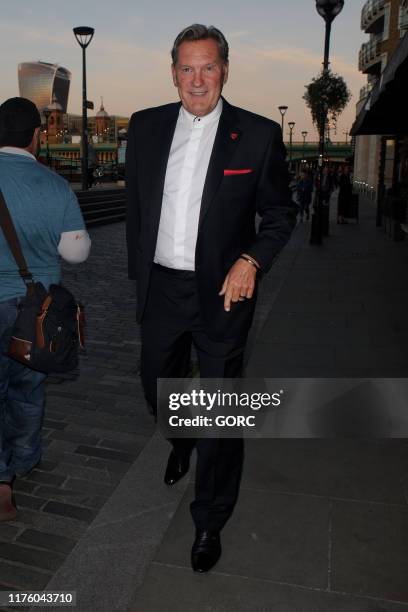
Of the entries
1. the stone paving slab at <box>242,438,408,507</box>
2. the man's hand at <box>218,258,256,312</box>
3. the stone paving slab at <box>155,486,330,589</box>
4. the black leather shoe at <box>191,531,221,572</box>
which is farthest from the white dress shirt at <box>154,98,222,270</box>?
the stone paving slab at <box>242,438,408,507</box>

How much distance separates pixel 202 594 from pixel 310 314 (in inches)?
211

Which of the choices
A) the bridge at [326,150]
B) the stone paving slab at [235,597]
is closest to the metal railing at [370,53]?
the stone paving slab at [235,597]

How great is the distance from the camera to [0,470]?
3.06 m

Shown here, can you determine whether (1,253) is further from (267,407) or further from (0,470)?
(267,407)

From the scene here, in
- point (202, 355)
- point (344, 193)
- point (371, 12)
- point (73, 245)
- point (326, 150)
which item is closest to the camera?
point (202, 355)

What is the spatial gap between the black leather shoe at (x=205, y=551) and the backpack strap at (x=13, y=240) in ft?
4.59

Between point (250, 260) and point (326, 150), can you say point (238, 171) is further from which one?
point (326, 150)

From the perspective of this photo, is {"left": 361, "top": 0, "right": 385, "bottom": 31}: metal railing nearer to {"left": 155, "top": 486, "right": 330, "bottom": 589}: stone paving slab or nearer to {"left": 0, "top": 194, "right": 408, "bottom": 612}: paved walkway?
{"left": 0, "top": 194, "right": 408, "bottom": 612}: paved walkway

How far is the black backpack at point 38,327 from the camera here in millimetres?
2793

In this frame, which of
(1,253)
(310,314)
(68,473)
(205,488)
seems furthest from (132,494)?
(310,314)

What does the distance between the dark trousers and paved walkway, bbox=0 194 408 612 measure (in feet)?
0.90

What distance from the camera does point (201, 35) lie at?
2.40 metres

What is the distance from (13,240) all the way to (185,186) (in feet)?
2.78

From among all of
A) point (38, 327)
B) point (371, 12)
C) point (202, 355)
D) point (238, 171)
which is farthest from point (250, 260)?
Result: point (371, 12)
